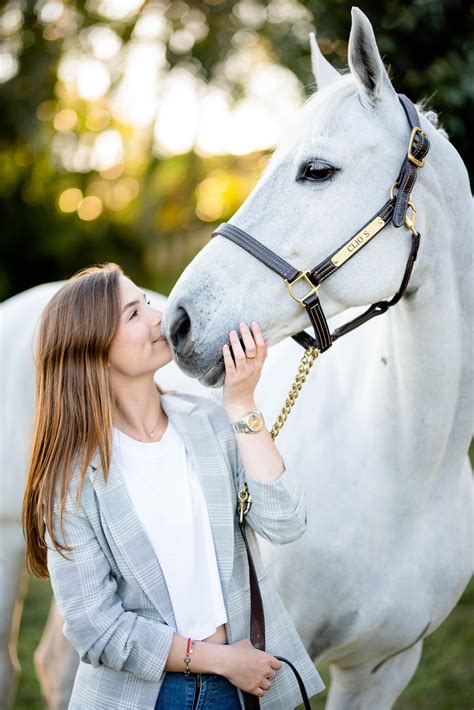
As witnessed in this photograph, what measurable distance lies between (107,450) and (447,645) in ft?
11.1

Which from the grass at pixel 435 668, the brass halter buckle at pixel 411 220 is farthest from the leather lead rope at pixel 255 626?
the grass at pixel 435 668

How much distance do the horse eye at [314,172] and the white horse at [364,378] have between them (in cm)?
2

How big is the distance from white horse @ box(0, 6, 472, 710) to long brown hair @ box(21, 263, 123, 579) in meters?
0.21

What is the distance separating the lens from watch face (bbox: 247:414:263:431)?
175 cm

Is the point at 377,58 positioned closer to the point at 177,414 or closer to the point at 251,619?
the point at 177,414

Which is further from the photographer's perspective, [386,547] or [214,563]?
[386,547]

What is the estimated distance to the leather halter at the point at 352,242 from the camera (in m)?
1.82

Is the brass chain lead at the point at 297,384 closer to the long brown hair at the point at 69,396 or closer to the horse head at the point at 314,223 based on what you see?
the horse head at the point at 314,223

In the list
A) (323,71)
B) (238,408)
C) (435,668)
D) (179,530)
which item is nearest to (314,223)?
(238,408)

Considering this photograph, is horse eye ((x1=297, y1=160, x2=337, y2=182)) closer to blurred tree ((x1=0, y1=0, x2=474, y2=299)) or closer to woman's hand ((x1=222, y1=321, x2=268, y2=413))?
woman's hand ((x1=222, y1=321, x2=268, y2=413))

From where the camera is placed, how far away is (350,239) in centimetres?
186

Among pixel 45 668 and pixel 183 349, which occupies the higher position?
pixel 183 349

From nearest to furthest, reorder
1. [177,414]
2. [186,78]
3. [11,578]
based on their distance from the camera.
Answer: [177,414], [11,578], [186,78]

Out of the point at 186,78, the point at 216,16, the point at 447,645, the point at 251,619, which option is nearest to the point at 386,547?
the point at 251,619
